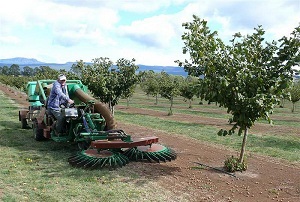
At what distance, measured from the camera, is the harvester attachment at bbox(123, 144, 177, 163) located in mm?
9453

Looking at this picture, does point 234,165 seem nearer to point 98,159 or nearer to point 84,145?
point 98,159

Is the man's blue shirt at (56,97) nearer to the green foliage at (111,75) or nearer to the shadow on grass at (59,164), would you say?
the shadow on grass at (59,164)

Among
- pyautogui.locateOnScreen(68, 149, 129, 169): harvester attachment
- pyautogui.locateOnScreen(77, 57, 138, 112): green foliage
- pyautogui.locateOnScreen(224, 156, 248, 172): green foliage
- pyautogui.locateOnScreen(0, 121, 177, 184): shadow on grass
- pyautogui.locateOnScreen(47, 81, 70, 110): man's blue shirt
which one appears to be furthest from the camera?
pyautogui.locateOnScreen(77, 57, 138, 112): green foliage

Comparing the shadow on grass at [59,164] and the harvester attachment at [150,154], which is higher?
the harvester attachment at [150,154]

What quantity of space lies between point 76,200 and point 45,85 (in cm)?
669

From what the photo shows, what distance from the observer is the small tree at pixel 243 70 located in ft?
26.9

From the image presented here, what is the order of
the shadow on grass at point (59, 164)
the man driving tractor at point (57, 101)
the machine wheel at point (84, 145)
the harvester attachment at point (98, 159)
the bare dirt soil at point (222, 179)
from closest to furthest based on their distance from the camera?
the bare dirt soil at point (222, 179) < the shadow on grass at point (59, 164) < the harvester attachment at point (98, 159) < the machine wheel at point (84, 145) < the man driving tractor at point (57, 101)

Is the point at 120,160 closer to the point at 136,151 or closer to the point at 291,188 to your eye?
the point at 136,151

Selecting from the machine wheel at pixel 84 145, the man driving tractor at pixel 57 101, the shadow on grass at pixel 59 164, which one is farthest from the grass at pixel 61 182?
the man driving tractor at pixel 57 101

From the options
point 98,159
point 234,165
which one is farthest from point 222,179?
point 98,159

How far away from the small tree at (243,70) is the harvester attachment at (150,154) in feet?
6.67

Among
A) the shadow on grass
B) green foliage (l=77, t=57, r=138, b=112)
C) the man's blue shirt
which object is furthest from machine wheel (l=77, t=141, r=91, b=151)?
green foliage (l=77, t=57, r=138, b=112)

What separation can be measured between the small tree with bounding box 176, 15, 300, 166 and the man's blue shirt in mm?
3938

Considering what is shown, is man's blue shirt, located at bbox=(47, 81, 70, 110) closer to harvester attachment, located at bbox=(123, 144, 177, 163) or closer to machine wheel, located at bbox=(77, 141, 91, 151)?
machine wheel, located at bbox=(77, 141, 91, 151)
